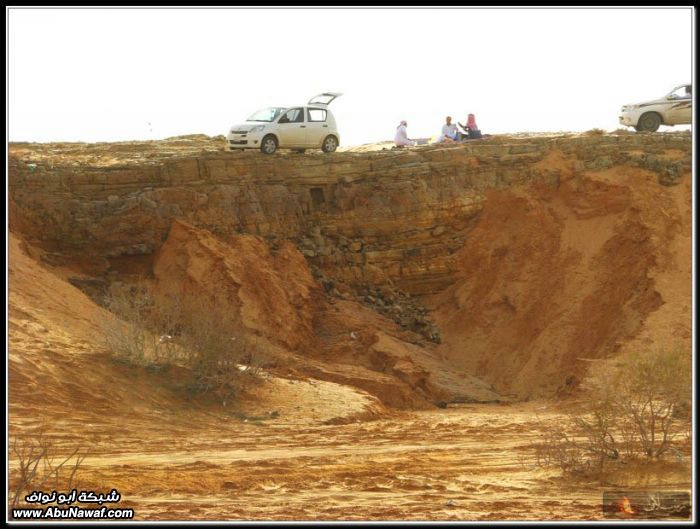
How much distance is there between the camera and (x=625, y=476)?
544 inches

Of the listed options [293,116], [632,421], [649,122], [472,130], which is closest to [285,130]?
[293,116]

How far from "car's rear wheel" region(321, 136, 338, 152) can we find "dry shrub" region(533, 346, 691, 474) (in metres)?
11.8

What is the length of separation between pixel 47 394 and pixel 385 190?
1111 cm

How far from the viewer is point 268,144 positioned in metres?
25.6

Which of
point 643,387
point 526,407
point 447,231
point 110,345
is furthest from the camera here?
point 447,231

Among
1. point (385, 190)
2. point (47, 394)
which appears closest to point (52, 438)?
point (47, 394)

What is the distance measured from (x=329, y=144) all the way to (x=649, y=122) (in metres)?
8.12

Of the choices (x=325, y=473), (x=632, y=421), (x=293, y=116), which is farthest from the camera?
(x=293, y=116)

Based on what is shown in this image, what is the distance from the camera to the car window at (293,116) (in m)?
25.7

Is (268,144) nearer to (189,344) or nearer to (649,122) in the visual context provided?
(189,344)

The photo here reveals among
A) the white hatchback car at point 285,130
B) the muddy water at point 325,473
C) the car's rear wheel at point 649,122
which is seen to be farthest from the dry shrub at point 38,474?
the car's rear wheel at point 649,122

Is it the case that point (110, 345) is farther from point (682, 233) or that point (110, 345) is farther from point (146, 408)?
point (682, 233)

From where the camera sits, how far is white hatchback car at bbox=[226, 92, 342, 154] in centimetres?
2552

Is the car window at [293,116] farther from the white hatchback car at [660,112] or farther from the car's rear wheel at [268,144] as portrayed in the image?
the white hatchback car at [660,112]
